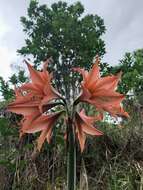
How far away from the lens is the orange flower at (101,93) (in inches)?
69.8

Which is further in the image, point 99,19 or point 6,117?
point 99,19

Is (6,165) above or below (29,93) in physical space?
above

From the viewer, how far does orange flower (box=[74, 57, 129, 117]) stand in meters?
1.77

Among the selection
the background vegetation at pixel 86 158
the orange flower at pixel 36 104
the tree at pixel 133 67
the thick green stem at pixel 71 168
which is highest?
the tree at pixel 133 67

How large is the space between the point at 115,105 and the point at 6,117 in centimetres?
449

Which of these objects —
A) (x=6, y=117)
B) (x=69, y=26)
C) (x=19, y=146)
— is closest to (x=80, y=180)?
(x=19, y=146)

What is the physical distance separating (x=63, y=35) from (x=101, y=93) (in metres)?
31.9

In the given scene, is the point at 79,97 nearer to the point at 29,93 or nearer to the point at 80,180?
the point at 29,93

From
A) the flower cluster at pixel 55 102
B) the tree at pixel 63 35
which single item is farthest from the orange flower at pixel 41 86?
the tree at pixel 63 35

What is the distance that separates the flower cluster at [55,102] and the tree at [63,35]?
99.4 ft

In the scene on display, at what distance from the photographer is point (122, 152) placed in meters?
5.66

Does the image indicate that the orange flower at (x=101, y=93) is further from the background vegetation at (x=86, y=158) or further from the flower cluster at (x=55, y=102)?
the background vegetation at (x=86, y=158)

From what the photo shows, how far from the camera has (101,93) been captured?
70.6 inches

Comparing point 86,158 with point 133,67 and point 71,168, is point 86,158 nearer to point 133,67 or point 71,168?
point 71,168
